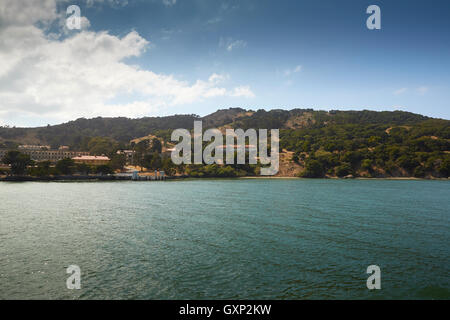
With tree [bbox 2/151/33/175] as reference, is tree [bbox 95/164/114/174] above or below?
below

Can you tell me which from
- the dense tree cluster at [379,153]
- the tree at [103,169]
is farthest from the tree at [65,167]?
the dense tree cluster at [379,153]

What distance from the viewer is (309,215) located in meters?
35.7

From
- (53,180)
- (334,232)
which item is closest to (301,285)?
(334,232)

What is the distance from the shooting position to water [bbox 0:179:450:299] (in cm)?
1523

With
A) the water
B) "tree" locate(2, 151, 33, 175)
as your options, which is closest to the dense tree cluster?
the water

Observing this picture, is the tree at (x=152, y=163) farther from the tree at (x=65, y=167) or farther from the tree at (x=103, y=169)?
the tree at (x=65, y=167)

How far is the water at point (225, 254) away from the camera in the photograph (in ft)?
50.0

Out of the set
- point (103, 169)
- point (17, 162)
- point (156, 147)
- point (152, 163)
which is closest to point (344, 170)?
point (152, 163)

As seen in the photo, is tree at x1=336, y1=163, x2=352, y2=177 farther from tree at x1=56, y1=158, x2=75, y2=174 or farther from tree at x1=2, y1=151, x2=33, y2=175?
tree at x1=2, y1=151, x2=33, y2=175

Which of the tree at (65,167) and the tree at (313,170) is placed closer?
the tree at (65,167)
